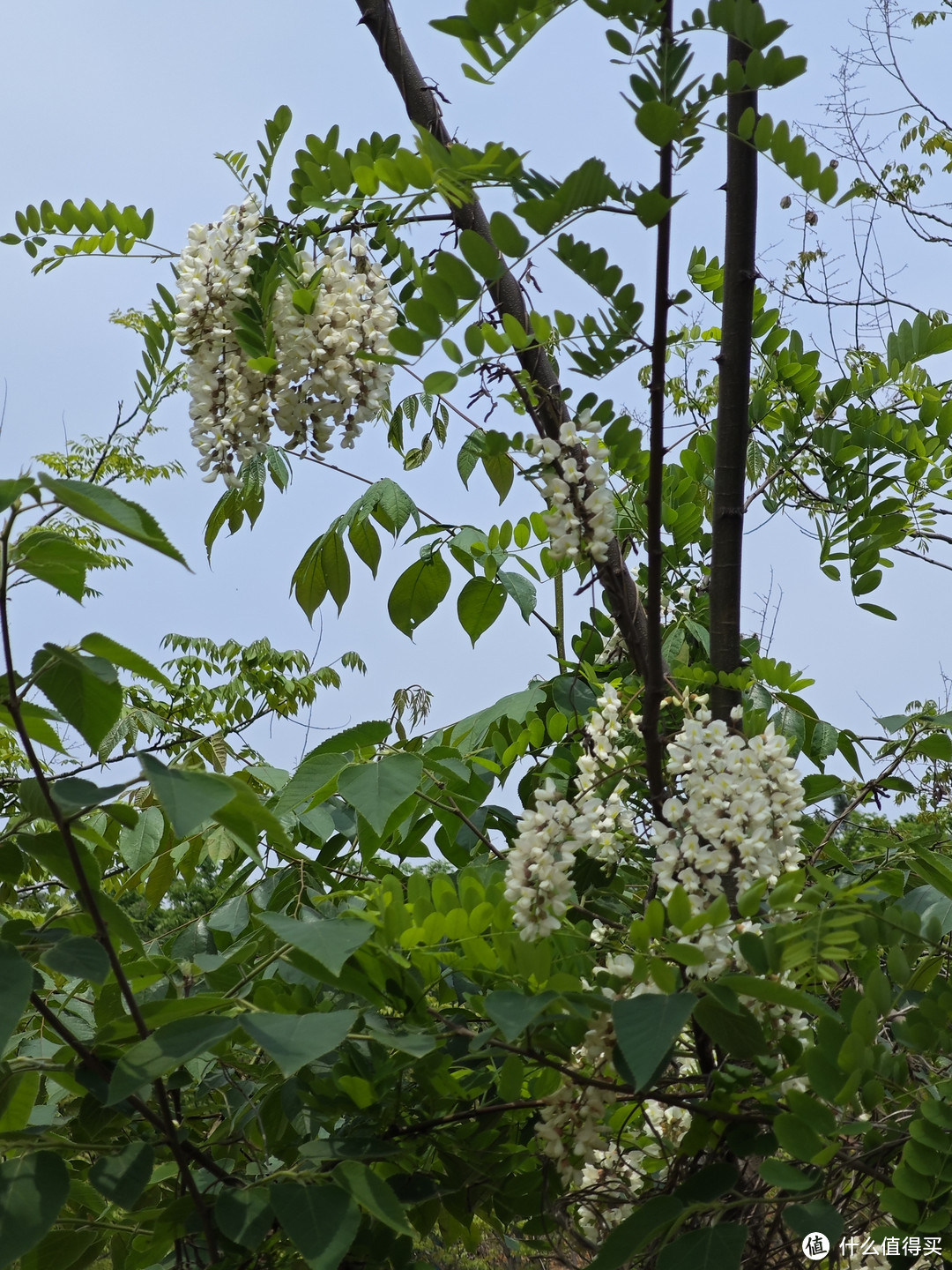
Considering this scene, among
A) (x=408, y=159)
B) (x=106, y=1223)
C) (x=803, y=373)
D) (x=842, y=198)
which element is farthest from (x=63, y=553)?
(x=803, y=373)

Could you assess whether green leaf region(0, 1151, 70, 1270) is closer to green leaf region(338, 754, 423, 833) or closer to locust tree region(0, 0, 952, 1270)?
locust tree region(0, 0, 952, 1270)

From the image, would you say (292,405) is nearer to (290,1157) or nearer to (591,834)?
(591,834)

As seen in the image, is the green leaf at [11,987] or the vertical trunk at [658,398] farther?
the vertical trunk at [658,398]

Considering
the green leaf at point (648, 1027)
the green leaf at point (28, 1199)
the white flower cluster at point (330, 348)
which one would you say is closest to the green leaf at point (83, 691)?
the green leaf at point (28, 1199)

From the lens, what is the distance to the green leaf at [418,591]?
53.4 inches

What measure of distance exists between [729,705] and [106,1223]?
2.49 ft

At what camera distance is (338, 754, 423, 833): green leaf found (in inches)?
36.0

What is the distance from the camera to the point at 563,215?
0.80m

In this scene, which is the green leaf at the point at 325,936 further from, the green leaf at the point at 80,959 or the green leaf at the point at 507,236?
the green leaf at the point at 507,236

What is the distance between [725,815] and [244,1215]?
1.48 ft

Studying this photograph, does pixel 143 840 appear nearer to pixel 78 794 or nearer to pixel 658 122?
pixel 78 794

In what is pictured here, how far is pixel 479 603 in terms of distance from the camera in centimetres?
136

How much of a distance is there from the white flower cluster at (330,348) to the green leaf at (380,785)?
15.5 inches

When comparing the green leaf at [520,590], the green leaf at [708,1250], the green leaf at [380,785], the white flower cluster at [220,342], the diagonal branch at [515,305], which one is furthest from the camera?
the green leaf at [520,590]
